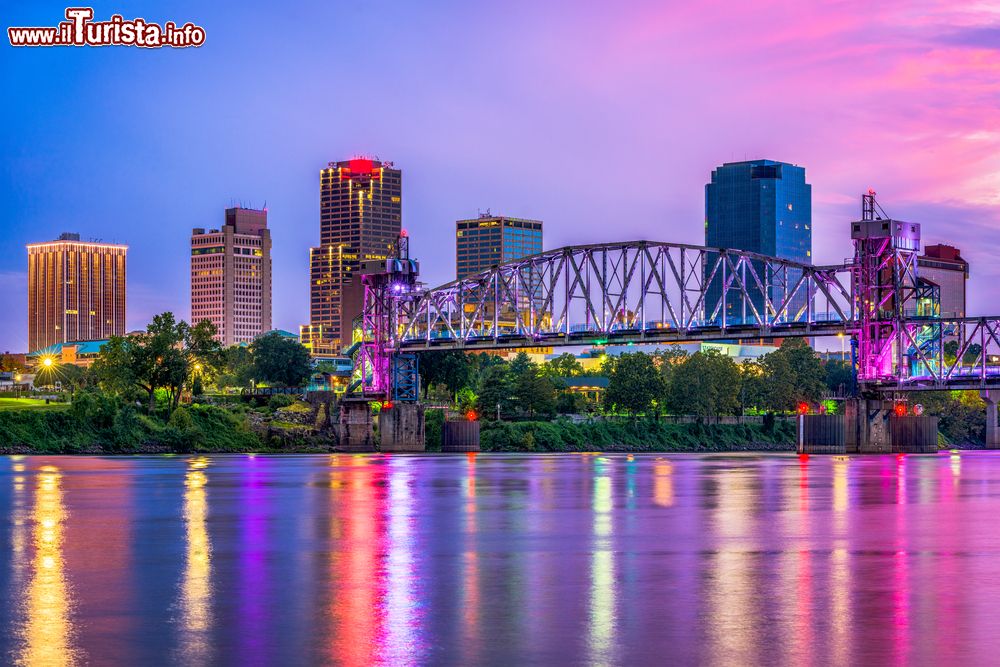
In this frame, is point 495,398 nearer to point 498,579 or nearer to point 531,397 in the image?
point 531,397

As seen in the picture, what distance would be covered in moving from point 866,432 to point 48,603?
127m

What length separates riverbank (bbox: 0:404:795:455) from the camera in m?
126

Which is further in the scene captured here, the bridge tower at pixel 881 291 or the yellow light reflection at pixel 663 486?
the bridge tower at pixel 881 291

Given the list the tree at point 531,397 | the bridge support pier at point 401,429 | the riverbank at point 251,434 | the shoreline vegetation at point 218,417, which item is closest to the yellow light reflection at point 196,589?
the riverbank at point 251,434

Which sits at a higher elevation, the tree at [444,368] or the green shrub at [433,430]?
the tree at [444,368]

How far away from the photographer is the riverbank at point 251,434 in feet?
413

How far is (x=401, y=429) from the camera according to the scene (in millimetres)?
162500

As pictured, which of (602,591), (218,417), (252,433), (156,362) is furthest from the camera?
(156,362)

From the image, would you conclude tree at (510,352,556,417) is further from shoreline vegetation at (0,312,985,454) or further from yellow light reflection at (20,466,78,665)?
yellow light reflection at (20,466,78,665)

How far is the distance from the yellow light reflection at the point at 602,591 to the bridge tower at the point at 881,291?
104535 mm

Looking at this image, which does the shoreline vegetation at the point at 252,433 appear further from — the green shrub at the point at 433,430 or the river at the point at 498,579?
the river at the point at 498,579

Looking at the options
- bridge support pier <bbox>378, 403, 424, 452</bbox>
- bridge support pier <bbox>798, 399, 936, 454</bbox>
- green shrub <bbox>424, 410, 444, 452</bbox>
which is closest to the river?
bridge support pier <bbox>798, 399, 936, 454</bbox>

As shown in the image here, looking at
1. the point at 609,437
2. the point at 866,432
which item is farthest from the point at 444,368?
the point at 866,432

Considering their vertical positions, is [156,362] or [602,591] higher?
[156,362]
